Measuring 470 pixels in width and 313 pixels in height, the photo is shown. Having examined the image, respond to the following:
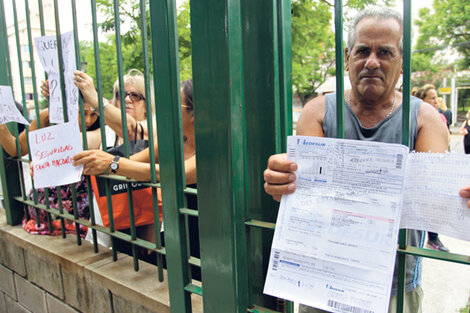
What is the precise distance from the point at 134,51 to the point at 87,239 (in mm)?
4221

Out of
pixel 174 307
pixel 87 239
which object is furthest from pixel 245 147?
pixel 87 239

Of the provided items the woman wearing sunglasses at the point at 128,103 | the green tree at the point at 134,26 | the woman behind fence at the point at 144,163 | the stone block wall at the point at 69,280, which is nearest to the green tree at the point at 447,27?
the green tree at the point at 134,26

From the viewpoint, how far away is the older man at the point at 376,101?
1.25m

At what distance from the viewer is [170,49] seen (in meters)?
1.45

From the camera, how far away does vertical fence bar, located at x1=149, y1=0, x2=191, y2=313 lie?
145 centimetres

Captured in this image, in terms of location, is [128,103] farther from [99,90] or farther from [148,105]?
[148,105]

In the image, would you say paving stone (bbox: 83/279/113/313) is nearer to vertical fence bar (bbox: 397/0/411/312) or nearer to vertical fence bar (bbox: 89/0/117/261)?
vertical fence bar (bbox: 89/0/117/261)

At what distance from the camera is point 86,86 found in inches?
80.0

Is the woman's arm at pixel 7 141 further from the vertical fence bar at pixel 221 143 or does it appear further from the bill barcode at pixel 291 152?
the bill barcode at pixel 291 152

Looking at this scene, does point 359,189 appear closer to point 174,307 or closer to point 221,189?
point 221,189

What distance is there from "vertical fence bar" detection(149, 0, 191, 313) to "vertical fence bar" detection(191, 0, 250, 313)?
175 mm

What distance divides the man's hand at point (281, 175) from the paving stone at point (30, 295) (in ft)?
7.10

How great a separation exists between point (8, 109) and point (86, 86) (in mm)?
902

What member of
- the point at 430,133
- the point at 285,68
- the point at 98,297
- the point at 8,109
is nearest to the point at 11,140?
the point at 8,109
